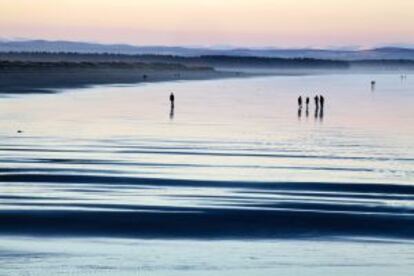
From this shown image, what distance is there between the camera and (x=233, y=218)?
17.9 meters

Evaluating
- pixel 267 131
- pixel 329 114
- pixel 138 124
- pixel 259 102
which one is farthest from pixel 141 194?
pixel 259 102

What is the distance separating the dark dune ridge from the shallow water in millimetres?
25

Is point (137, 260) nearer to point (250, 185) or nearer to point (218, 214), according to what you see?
point (218, 214)


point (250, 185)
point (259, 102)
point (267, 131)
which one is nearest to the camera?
point (250, 185)

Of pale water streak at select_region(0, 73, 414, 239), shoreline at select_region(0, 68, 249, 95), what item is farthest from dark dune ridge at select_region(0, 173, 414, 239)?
shoreline at select_region(0, 68, 249, 95)

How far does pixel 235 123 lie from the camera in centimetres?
4672

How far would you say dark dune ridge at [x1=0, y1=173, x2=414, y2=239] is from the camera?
652 inches

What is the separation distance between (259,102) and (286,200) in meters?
49.8

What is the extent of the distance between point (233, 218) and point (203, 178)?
6324 mm

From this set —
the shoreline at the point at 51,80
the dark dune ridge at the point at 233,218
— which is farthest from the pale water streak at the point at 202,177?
the shoreline at the point at 51,80

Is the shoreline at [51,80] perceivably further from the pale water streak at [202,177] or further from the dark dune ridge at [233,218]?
the dark dune ridge at [233,218]

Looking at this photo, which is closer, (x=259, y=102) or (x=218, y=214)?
(x=218, y=214)

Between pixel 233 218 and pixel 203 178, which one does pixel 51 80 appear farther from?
pixel 233 218

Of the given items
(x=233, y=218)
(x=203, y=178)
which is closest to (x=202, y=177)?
(x=203, y=178)
